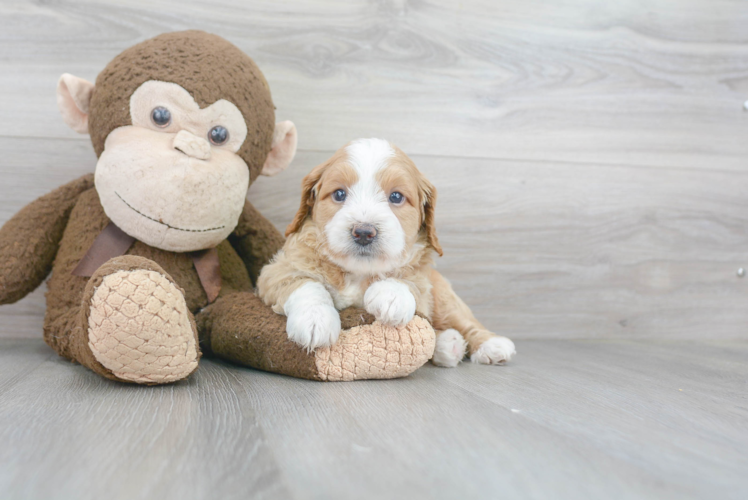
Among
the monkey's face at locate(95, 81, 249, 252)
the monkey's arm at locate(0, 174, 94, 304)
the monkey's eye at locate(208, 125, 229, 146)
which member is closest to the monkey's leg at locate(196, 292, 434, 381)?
the monkey's face at locate(95, 81, 249, 252)

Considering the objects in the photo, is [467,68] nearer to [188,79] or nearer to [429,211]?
[429,211]

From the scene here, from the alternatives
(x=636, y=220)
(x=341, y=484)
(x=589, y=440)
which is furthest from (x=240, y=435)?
(x=636, y=220)

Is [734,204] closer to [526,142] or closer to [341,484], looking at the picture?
[526,142]

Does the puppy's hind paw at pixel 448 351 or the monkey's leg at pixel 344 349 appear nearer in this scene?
the monkey's leg at pixel 344 349

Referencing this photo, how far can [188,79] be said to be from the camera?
1.09 m

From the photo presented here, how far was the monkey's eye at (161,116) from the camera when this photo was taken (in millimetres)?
1076

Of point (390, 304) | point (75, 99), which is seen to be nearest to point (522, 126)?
point (390, 304)

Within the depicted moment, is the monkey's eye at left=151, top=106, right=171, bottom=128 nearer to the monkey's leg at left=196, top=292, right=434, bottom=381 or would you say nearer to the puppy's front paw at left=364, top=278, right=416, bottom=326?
the monkey's leg at left=196, top=292, right=434, bottom=381

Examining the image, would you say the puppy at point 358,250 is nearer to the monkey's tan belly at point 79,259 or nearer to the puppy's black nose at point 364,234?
the puppy's black nose at point 364,234

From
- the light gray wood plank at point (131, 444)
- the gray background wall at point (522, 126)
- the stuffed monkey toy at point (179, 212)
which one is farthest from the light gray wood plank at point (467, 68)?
the light gray wood plank at point (131, 444)

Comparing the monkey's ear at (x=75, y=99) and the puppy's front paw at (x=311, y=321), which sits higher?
the monkey's ear at (x=75, y=99)

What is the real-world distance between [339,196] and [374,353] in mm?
307

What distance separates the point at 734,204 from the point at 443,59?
1.07 metres

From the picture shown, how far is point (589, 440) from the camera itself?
→ 2.25 feet
